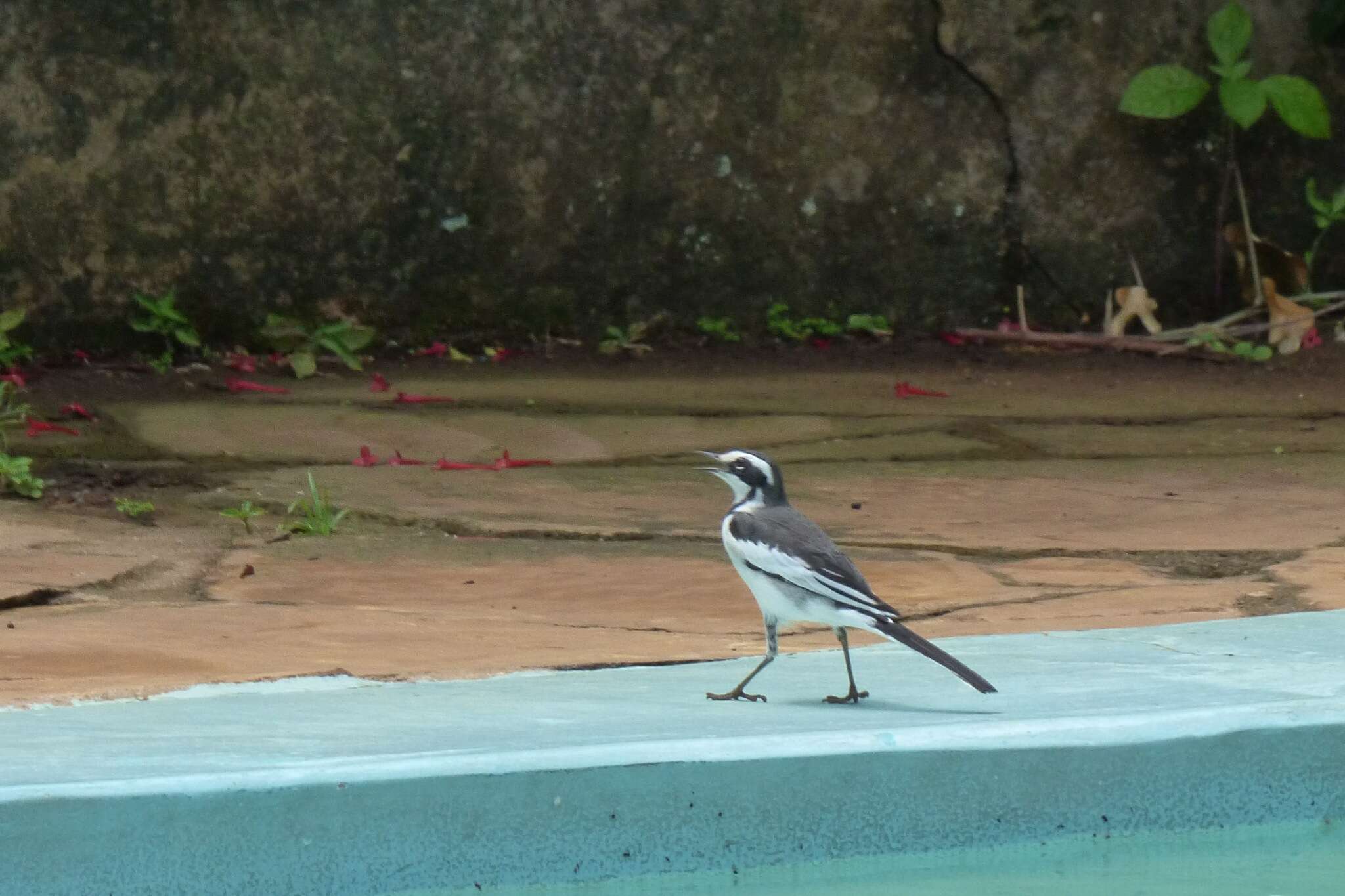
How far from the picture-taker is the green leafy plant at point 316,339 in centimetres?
580

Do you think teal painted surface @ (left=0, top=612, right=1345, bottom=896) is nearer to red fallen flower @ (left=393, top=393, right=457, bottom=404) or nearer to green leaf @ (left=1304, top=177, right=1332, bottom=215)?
red fallen flower @ (left=393, top=393, right=457, bottom=404)

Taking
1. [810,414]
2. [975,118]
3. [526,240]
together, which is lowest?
[810,414]

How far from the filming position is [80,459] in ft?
14.3

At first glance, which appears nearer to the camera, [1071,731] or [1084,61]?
[1071,731]

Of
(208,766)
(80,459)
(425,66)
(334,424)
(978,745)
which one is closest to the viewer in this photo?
(208,766)

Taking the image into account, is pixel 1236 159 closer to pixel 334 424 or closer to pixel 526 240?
pixel 526 240

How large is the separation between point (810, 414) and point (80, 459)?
189 cm

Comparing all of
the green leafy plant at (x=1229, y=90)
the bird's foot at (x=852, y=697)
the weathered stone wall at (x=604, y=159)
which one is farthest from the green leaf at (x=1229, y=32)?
the bird's foot at (x=852, y=697)

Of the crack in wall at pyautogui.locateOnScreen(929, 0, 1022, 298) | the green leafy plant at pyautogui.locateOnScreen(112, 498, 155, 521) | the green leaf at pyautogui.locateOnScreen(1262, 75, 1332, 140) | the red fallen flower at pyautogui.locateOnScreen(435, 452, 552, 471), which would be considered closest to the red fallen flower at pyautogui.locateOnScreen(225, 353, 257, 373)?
the red fallen flower at pyautogui.locateOnScreen(435, 452, 552, 471)

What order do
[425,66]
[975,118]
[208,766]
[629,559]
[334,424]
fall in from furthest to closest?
[975,118] < [425,66] < [334,424] < [629,559] < [208,766]

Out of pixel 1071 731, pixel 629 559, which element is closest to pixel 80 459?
pixel 629 559

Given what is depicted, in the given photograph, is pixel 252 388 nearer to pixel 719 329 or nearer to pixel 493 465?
→ pixel 493 465

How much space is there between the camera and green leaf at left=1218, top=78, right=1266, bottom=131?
19.7 ft

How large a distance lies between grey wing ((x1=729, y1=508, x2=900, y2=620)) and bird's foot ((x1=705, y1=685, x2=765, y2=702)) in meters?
0.16
